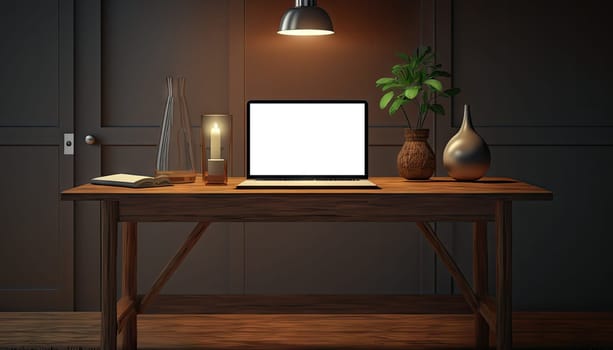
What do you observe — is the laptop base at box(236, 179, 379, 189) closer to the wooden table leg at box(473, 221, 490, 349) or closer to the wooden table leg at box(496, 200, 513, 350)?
the wooden table leg at box(496, 200, 513, 350)

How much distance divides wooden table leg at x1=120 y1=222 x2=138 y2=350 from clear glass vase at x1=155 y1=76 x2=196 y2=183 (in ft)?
1.09

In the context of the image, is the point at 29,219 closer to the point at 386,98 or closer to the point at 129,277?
the point at 129,277

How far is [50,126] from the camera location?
342 cm

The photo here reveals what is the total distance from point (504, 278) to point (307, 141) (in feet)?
2.53

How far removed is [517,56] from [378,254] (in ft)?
3.76

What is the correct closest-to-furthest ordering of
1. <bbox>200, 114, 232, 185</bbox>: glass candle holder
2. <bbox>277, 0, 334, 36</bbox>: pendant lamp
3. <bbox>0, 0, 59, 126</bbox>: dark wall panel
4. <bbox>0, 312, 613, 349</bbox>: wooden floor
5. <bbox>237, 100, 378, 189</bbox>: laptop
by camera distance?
<bbox>200, 114, 232, 185</bbox>: glass candle holder → <bbox>237, 100, 378, 189</bbox>: laptop → <bbox>277, 0, 334, 36</bbox>: pendant lamp → <bbox>0, 312, 613, 349</bbox>: wooden floor → <bbox>0, 0, 59, 126</bbox>: dark wall panel

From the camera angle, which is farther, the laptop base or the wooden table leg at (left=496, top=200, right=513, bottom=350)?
the laptop base

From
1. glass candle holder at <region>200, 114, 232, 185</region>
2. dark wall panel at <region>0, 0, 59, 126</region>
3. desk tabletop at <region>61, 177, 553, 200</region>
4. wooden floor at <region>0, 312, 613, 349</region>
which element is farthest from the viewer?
dark wall panel at <region>0, 0, 59, 126</region>

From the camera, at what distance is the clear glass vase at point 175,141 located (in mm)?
2365

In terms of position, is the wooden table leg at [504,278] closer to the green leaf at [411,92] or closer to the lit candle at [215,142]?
the green leaf at [411,92]

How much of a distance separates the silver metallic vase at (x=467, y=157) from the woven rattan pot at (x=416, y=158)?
0.09 metres

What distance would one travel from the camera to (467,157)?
237cm

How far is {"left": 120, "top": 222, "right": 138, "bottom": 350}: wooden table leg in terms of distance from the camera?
2584 millimetres

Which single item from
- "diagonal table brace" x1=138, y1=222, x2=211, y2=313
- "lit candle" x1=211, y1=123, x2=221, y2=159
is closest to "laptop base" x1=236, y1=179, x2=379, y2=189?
"lit candle" x1=211, y1=123, x2=221, y2=159
